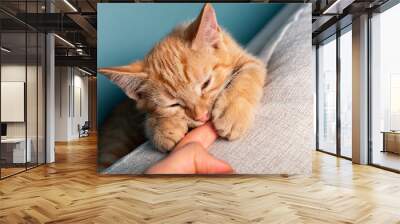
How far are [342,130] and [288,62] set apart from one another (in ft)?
12.1

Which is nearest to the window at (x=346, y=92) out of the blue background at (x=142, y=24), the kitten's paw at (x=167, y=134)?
the blue background at (x=142, y=24)

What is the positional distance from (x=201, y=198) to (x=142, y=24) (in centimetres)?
281

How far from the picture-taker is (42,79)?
23.6 feet

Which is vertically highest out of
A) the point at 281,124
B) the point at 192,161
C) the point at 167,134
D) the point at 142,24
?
the point at 142,24

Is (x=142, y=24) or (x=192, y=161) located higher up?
(x=142, y=24)

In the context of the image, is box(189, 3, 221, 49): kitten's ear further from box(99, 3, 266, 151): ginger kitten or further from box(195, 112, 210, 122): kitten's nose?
box(195, 112, 210, 122): kitten's nose

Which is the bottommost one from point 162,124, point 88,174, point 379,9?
point 88,174

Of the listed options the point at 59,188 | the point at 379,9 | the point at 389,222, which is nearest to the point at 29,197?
the point at 59,188

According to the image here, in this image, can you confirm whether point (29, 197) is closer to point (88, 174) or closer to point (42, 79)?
point (88, 174)

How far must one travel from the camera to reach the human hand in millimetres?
5188

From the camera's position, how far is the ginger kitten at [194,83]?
4645 mm

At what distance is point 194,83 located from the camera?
4.64 m

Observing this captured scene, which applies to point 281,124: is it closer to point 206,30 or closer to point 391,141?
point 206,30

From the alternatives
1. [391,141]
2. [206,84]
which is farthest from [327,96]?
[206,84]
